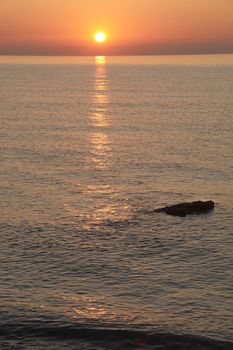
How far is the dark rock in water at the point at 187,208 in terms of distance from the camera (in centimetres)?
6338

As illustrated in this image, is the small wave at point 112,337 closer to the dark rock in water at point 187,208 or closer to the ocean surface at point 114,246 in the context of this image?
the ocean surface at point 114,246

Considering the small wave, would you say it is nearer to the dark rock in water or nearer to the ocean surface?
the ocean surface

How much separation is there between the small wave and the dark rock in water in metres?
26.4

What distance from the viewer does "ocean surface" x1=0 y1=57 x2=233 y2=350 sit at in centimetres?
3856

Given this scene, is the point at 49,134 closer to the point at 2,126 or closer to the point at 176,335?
the point at 2,126

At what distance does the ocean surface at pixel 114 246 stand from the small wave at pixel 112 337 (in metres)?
0.07

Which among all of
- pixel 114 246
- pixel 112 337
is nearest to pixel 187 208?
pixel 114 246

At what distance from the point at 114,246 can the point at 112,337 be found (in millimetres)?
17417

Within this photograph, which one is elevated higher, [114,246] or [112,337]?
[114,246]

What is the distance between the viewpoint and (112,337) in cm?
3709

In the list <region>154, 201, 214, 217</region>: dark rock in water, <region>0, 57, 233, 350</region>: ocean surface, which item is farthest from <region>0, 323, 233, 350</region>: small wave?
<region>154, 201, 214, 217</region>: dark rock in water

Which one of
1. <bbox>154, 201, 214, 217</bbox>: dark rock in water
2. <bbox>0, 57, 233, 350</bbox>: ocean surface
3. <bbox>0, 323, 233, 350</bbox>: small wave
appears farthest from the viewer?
<bbox>154, 201, 214, 217</bbox>: dark rock in water

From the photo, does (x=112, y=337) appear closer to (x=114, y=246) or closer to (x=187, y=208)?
(x=114, y=246)

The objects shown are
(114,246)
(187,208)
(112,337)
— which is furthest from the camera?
(187,208)
